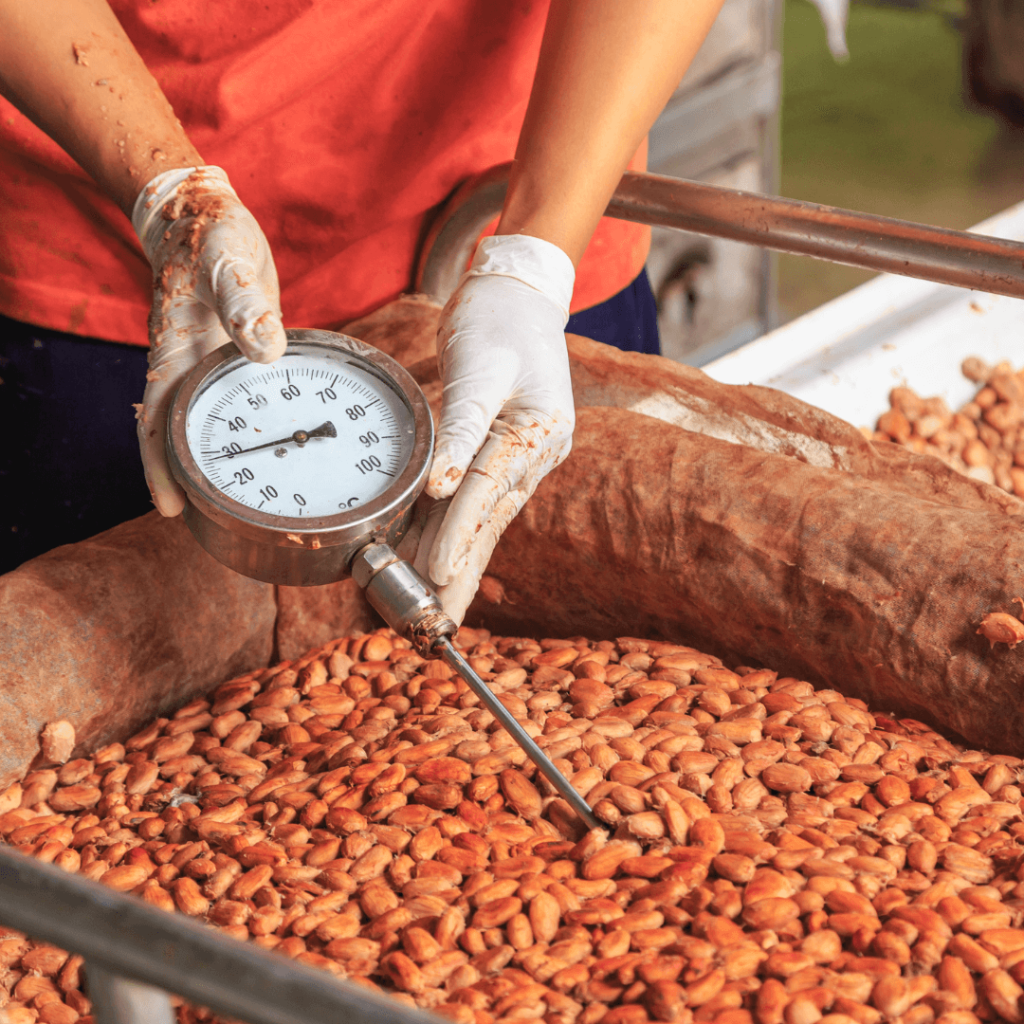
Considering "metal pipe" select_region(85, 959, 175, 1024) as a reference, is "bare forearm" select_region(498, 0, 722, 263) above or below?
above

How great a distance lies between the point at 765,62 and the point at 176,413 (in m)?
2.70

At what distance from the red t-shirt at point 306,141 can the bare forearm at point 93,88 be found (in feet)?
0.51

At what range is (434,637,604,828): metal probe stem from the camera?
0.81 metres

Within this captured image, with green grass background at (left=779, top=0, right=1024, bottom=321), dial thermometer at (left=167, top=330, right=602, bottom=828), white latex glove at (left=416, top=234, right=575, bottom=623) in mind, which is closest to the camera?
dial thermometer at (left=167, top=330, right=602, bottom=828)

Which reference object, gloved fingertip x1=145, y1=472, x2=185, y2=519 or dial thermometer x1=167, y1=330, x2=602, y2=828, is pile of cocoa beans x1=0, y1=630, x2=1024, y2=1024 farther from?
gloved fingertip x1=145, y1=472, x2=185, y2=519

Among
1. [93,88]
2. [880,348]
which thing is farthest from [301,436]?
[880,348]

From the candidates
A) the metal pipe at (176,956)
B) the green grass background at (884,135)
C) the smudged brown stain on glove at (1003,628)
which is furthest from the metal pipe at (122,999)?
the green grass background at (884,135)

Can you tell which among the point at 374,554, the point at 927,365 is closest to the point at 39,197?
the point at 374,554

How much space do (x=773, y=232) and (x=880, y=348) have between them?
24.0 inches

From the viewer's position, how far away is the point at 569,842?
2.74ft

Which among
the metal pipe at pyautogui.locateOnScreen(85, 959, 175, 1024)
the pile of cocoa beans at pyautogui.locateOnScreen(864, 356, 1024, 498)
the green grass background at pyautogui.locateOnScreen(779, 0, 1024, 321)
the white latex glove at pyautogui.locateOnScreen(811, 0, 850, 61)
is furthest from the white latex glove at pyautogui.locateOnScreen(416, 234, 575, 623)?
the green grass background at pyautogui.locateOnScreen(779, 0, 1024, 321)

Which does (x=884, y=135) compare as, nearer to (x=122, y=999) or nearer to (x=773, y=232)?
(x=773, y=232)

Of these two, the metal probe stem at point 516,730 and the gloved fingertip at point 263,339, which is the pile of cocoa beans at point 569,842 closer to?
the metal probe stem at point 516,730

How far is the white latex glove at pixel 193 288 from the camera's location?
86 cm
